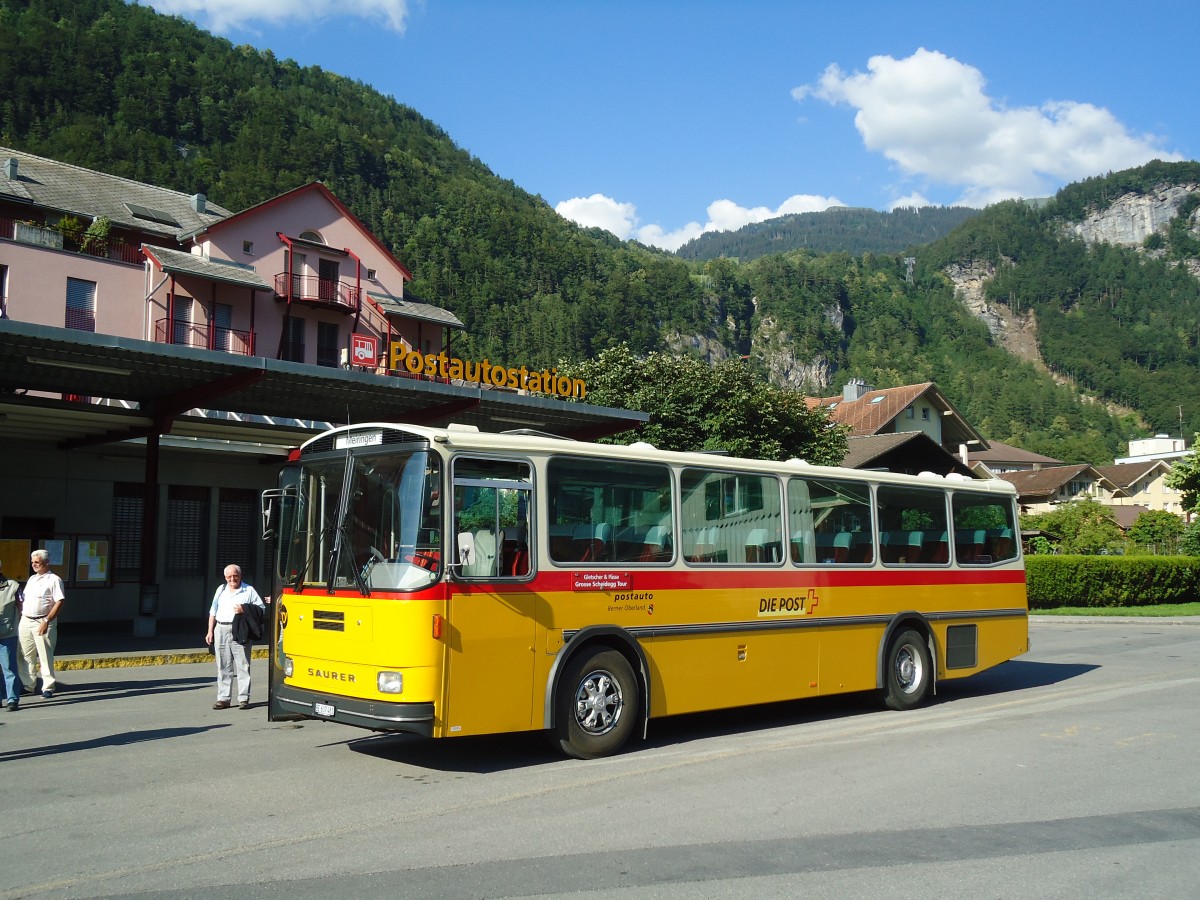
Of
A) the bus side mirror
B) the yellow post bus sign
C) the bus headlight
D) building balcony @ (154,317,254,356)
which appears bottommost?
the bus headlight

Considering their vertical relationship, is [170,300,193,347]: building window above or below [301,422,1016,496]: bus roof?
above

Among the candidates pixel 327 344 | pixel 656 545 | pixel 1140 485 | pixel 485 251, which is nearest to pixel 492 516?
pixel 656 545

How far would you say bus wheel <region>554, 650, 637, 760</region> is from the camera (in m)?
8.88

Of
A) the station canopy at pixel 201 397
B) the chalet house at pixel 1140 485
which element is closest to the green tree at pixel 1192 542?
the station canopy at pixel 201 397

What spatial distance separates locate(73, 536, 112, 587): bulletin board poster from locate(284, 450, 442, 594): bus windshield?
1795cm

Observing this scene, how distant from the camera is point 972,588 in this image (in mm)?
13539

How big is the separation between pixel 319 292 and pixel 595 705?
43.4 meters

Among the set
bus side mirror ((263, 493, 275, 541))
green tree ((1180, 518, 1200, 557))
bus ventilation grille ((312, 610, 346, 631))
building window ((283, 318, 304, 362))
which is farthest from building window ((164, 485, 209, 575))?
green tree ((1180, 518, 1200, 557))

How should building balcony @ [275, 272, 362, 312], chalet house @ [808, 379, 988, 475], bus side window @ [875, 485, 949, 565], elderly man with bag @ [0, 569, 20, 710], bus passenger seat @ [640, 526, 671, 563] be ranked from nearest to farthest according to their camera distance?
bus passenger seat @ [640, 526, 671, 563] → elderly man with bag @ [0, 569, 20, 710] → bus side window @ [875, 485, 949, 565] → chalet house @ [808, 379, 988, 475] → building balcony @ [275, 272, 362, 312]

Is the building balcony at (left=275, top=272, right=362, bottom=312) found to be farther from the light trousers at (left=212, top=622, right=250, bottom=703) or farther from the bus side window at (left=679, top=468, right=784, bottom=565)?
the bus side window at (left=679, top=468, right=784, bottom=565)

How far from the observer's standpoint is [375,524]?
8.32m

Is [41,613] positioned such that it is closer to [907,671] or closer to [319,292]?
[907,671]

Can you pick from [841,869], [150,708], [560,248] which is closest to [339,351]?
[150,708]

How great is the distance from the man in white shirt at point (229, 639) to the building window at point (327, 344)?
126 ft
